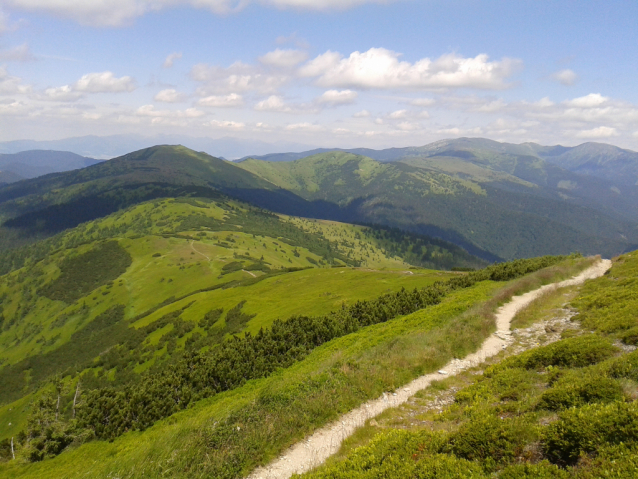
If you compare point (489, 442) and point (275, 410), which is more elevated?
point (489, 442)

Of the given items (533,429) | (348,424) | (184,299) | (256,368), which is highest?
(533,429)

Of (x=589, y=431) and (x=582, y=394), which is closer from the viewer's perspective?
(x=589, y=431)

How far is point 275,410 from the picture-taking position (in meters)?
16.3

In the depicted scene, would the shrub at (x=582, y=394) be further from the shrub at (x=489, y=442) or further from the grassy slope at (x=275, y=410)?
the grassy slope at (x=275, y=410)

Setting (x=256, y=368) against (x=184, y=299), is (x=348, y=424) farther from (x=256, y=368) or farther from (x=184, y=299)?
(x=184, y=299)

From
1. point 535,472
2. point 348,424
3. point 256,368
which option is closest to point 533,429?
point 535,472

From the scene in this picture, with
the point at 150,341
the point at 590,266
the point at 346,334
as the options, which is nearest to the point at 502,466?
the point at 346,334

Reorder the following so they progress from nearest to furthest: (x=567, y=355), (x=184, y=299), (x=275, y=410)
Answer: (x=275, y=410) < (x=567, y=355) < (x=184, y=299)

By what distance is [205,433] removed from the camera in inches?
594

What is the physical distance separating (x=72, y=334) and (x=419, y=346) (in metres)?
182

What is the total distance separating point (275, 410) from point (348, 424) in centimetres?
363

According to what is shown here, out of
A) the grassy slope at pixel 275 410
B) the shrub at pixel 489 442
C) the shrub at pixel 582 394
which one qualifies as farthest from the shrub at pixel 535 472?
the grassy slope at pixel 275 410

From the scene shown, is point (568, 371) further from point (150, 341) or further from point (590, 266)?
point (150, 341)

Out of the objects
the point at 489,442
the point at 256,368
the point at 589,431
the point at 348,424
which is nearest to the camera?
the point at 589,431
